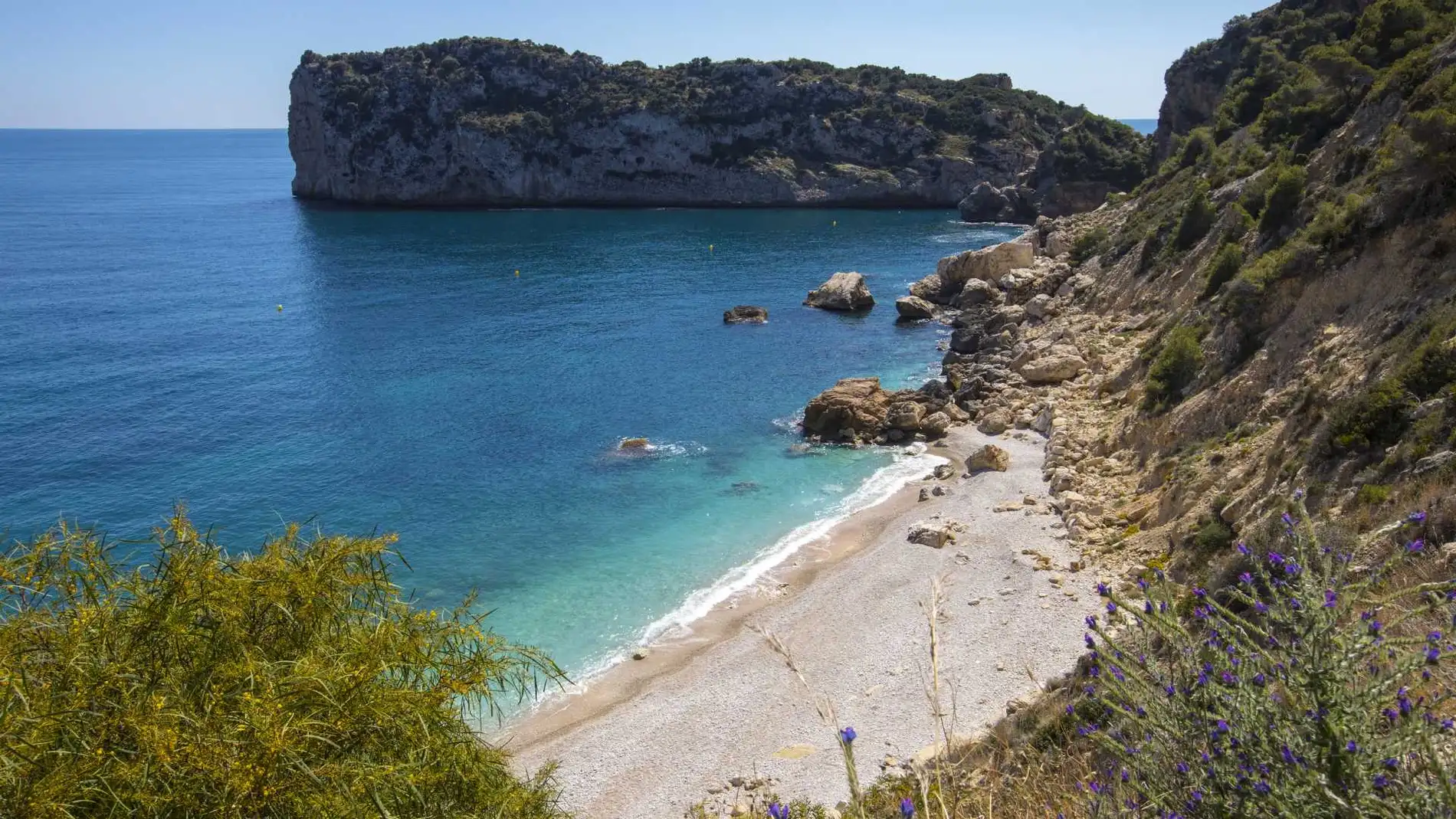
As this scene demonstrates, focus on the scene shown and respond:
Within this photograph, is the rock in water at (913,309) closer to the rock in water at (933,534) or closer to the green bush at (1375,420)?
Result: the rock in water at (933,534)

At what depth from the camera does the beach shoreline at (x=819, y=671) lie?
58.1ft

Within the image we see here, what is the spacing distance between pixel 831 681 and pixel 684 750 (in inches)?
142

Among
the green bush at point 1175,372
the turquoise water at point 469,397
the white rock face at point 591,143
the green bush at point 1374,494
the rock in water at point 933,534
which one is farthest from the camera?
the white rock face at point 591,143

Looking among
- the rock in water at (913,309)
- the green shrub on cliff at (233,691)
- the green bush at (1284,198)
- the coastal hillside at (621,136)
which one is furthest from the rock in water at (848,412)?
the coastal hillside at (621,136)

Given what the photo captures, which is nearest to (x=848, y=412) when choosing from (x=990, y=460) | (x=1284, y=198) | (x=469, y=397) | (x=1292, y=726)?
(x=990, y=460)

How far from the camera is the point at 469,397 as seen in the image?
149 feet

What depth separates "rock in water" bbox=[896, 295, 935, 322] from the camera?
59.9 meters

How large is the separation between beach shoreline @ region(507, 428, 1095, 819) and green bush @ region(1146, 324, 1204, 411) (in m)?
4.42

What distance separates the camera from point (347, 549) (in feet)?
29.3

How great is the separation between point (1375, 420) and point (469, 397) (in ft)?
122

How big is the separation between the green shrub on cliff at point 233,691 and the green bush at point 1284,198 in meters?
29.8

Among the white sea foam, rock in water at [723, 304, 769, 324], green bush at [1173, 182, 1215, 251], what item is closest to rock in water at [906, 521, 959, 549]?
the white sea foam

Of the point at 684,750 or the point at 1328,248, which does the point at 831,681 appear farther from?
the point at 1328,248

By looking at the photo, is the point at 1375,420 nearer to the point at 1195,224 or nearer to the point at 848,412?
the point at 848,412
